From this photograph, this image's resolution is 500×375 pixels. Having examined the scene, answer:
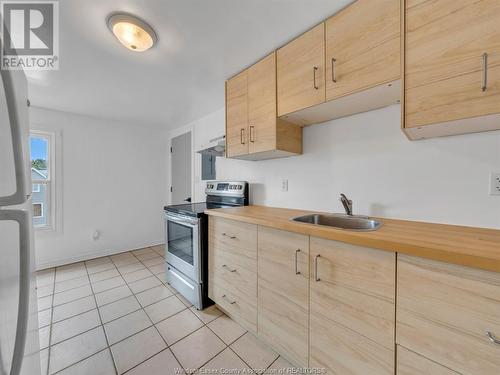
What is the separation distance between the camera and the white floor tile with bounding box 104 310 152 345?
5.13ft

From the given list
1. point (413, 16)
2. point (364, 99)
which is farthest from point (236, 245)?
point (413, 16)

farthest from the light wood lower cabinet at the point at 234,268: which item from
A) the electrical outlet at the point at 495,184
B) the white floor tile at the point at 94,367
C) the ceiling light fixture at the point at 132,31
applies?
the ceiling light fixture at the point at 132,31

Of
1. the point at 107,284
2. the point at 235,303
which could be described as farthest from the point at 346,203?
the point at 107,284

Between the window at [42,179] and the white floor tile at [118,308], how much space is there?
1.87m

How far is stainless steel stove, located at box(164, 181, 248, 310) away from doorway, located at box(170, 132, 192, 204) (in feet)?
3.75

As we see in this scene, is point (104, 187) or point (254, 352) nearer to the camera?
point (254, 352)

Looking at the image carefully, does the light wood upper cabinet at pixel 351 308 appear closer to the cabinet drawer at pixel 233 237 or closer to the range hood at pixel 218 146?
the cabinet drawer at pixel 233 237

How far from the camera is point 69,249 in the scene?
3.01 m

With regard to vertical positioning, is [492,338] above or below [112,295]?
above

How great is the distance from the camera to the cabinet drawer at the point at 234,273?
1.49 meters

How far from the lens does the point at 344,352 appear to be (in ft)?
3.32

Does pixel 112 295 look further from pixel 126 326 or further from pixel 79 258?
pixel 79 258

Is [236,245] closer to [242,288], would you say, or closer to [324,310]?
[242,288]

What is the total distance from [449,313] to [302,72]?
1487 mm
